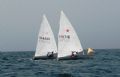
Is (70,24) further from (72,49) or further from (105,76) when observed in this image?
(105,76)

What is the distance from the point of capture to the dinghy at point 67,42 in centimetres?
6819

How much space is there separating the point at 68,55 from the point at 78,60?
213cm

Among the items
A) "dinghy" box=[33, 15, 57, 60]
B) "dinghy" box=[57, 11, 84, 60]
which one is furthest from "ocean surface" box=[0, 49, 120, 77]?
"dinghy" box=[33, 15, 57, 60]

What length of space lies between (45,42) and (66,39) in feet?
25.9

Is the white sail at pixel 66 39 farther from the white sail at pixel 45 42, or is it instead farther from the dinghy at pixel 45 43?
the white sail at pixel 45 42

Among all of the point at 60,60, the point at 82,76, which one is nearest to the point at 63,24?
the point at 60,60

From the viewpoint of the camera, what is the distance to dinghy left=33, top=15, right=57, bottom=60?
7469 cm

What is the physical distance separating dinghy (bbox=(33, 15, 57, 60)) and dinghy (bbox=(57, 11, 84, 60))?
18.8 feet

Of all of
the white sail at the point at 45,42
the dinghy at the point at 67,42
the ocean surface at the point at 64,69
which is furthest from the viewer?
the white sail at the point at 45,42

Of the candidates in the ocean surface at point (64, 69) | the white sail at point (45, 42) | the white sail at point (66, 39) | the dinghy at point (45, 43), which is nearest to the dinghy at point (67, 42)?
the white sail at point (66, 39)

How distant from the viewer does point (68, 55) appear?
227ft

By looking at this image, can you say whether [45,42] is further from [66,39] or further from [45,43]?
[66,39]

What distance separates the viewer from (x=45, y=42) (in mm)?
76062

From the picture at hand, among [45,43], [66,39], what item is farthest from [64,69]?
[45,43]
